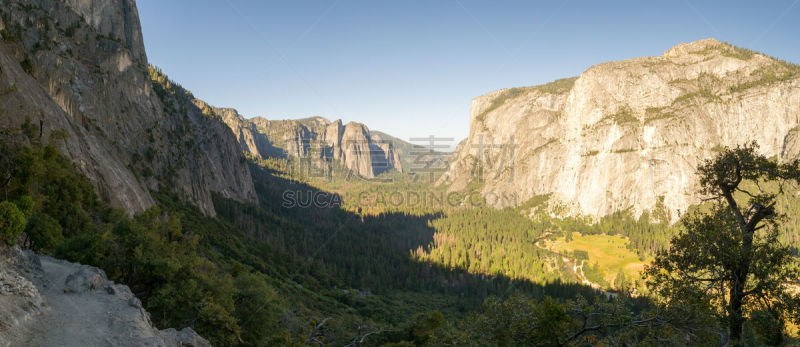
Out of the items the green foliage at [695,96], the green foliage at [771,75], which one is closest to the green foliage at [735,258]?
the green foliage at [695,96]

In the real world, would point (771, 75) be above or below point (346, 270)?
above

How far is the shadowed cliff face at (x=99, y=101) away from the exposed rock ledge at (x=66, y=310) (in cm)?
2235

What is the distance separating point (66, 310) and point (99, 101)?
66.4 metres

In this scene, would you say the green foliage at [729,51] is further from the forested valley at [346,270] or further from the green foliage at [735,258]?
the green foliage at [735,258]

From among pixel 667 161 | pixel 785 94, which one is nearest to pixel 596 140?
pixel 667 161

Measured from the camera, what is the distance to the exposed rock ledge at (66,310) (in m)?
9.83

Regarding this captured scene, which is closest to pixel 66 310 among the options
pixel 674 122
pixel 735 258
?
pixel 735 258

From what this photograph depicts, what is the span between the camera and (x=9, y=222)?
11789 millimetres

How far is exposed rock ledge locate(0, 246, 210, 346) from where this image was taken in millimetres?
9828

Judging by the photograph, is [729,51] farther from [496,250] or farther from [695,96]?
[496,250]

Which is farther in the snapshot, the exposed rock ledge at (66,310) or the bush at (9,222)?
the bush at (9,222)

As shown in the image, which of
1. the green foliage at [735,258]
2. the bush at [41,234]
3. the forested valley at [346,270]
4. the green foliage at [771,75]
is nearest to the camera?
the green foliage at [735,258]

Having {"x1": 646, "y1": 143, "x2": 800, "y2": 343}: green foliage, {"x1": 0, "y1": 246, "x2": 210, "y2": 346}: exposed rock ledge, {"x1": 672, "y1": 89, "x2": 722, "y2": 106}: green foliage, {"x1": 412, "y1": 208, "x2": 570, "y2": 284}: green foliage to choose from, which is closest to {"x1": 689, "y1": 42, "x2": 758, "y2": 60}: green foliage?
{"x1": 672, "y1": 89, "x2": 722, "y2": 106}: green foliage

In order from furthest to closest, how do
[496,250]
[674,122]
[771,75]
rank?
1. [674,122]
2. [771,75]
3. [496,250]
